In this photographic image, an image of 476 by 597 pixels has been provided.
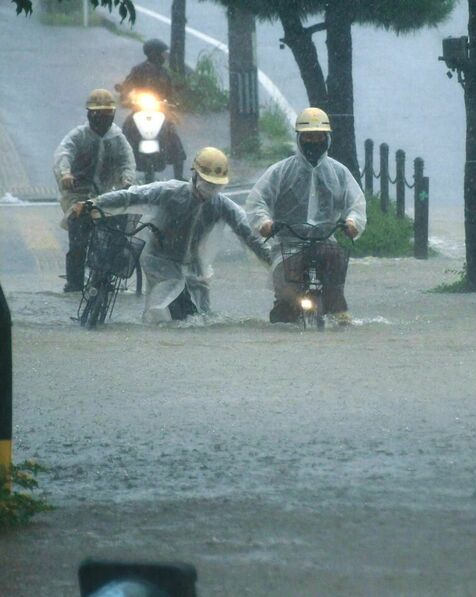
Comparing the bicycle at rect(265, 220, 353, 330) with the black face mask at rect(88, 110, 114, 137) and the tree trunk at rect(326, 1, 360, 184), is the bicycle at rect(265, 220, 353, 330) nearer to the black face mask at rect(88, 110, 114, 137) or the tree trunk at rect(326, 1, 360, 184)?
the black face mask at rect(88, 110, 114, 137)

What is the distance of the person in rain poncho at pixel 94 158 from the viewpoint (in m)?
14.2

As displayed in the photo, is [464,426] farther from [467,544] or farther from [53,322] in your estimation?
[53,322]

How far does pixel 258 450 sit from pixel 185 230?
16.2ft

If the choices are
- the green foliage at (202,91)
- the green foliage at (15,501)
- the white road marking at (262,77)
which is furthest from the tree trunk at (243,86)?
the green foliage at (15,501)

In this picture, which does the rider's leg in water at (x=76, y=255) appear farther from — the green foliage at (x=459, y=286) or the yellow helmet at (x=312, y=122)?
the green foliage at (x=459, y=286)

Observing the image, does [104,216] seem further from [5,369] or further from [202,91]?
[202,91]

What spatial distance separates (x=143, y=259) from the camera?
40.0 ft

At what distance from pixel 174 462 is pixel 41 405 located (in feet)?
5.31

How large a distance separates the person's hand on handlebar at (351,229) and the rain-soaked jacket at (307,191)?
0.47 m

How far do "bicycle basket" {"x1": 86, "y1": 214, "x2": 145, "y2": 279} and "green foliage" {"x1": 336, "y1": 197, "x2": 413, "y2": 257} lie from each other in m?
6.74

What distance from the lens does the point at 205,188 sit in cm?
1156

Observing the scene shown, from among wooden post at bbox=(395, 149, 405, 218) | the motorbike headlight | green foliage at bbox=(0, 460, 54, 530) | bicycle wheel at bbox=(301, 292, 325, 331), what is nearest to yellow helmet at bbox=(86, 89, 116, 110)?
bicycle wheel at bbox=(301, 292, 325, 331)

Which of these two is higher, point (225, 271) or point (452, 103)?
point (452, 103)

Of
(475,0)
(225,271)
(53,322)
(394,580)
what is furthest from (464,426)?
(225,271)
